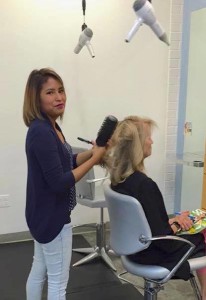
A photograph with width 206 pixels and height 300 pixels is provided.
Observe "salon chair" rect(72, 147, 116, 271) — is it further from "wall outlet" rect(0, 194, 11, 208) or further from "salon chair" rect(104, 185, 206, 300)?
"salon chair" rect(104, 185, 206, 300)

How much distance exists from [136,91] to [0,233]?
1.74m

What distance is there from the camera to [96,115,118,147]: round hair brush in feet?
4.88

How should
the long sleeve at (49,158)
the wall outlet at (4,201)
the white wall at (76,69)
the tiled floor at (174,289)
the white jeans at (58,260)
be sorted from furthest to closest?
the wall outlet at (4,201) < the white wall at (76,69) < the tiled floor at (174,289) < the white jeans at (58,260) < the long sleeve at (49,158)

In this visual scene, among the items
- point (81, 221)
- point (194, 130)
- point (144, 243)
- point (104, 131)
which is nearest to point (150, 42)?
point (194, 130)

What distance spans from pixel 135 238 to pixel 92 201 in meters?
1.01

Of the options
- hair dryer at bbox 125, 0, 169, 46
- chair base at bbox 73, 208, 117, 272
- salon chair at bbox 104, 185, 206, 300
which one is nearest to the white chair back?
salon chair at bbox 104, 185, 206, 300

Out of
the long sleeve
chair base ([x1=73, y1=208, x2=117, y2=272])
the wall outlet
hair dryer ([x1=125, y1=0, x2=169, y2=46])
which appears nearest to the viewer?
the long sleeve

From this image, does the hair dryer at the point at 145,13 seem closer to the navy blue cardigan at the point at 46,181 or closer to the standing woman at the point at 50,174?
the standing woman at the point at 50,174

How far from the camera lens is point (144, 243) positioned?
60.8 inches

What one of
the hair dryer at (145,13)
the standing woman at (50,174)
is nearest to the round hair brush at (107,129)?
the standing woman at (50,174)

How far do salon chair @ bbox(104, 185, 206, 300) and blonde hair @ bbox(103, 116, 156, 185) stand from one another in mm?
107

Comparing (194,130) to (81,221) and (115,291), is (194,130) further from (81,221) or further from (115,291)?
(115,291)

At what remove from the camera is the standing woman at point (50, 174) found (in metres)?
1.46

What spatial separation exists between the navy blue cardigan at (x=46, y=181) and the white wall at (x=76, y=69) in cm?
149
